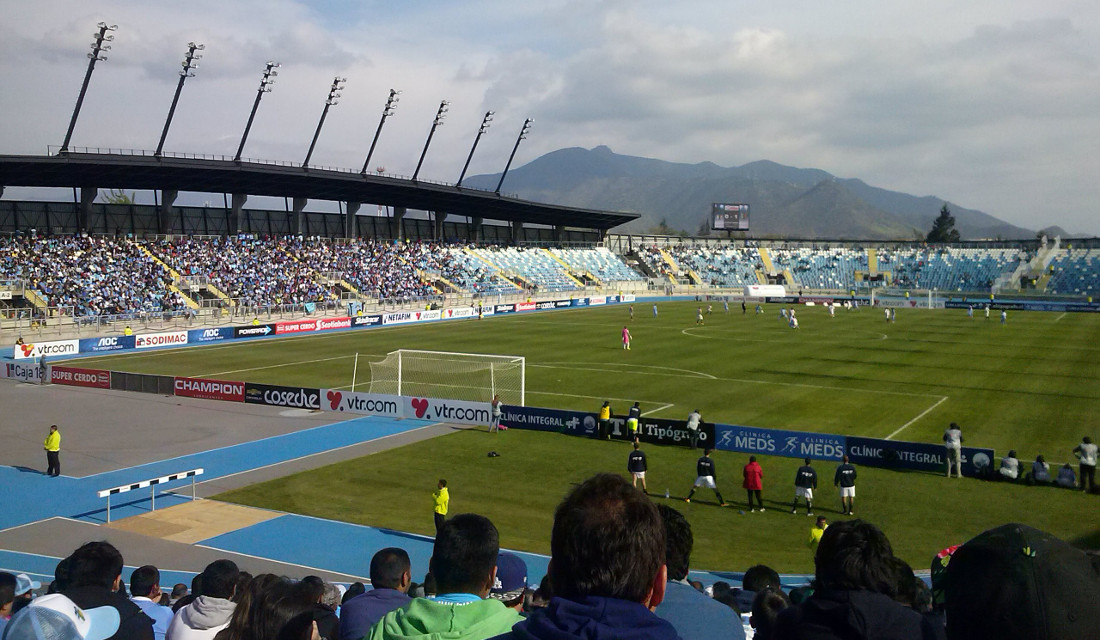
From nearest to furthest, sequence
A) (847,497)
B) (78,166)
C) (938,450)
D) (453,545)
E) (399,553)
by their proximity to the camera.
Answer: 1. (453,545)
2. (399,553)
3. (847,497)
4. (938,450)
5. (78,166)

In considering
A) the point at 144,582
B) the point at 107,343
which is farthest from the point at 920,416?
the point at 107,343

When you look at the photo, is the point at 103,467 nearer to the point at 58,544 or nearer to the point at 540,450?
the point at 58,544

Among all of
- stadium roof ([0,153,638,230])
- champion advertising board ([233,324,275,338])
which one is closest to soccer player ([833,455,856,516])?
champion advertising board ([233,324,275,338])

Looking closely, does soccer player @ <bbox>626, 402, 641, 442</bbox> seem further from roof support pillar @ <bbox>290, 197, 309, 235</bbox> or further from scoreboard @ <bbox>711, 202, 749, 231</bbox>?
scoreboard @ <bbox>711, 202, 749, 231</bbox>

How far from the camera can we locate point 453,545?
4.27m

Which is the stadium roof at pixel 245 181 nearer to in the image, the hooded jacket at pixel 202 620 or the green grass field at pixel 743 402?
the green grass field at pixel 743 402

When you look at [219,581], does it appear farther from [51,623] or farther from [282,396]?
[282,396]

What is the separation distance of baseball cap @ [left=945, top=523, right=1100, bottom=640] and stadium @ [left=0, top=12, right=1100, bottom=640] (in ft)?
4.28

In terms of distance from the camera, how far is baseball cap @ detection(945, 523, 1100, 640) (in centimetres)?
230

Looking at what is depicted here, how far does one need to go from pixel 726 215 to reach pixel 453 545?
134m

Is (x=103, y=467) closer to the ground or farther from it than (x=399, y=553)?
closer to the ground

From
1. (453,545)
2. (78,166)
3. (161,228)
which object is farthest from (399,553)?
(161,228)

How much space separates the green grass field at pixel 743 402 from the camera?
63.4ft

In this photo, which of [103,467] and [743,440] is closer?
[103,467]
